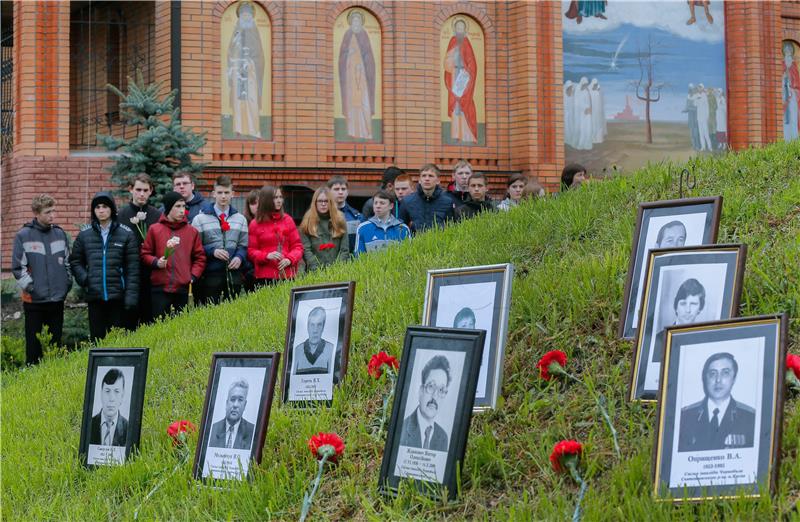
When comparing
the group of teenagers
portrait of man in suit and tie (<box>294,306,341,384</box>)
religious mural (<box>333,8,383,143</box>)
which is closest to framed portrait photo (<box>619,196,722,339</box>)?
portrait of man in suit and tie (<box>294,306,341,384</box>)

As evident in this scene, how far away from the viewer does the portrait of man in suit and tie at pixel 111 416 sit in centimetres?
484

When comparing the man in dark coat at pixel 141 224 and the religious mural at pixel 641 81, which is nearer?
the man in dark coat at pixel 141 224

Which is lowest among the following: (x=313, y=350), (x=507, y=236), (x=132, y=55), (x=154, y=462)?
(x=154, y=462)

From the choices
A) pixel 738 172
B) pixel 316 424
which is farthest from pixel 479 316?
pixel 738 172

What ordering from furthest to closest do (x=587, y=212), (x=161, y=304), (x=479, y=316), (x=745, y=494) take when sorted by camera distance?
(x=161, y=304) < (x=587, y=212) < (x=479, y=316) < (x=745, y=494)

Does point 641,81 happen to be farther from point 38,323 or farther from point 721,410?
point 721,410

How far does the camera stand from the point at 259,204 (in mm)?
10180

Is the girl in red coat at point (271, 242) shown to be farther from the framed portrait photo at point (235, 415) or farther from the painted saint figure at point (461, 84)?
the painted saint figure at point (461, 84)

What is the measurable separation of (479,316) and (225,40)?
14.9 m

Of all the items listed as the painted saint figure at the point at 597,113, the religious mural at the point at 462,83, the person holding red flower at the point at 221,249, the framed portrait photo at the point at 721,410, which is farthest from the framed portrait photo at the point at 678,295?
the painted saint figure at the point at 597,113

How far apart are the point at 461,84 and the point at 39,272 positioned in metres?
11.0

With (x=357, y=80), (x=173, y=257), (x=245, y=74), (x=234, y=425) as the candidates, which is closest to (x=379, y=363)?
(x=234, y=425)

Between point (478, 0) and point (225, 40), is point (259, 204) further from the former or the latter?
point (478, 0)

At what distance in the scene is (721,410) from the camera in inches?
121
